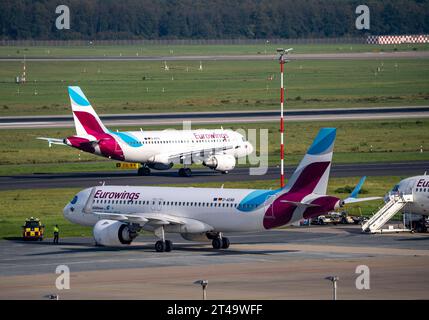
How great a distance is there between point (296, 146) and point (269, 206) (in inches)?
2696


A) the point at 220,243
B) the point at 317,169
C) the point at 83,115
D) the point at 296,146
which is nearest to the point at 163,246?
the point at 220,243

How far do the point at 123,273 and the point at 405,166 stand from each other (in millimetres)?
61105

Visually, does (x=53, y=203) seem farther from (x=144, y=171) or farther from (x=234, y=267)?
(x=234, y=267)

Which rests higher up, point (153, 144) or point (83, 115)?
point (83, 115)

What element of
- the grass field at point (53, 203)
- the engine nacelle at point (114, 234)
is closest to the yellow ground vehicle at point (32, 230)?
the grass field at point (53, 203)

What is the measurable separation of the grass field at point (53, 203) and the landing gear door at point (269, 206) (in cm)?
1993

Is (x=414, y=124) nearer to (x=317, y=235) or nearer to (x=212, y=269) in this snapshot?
(x=317, y=235)

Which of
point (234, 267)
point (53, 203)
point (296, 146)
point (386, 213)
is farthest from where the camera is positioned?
point (296, 146)

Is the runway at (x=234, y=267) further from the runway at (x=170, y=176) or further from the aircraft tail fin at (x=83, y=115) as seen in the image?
the aircraft tail fin at (x=83, y=115)

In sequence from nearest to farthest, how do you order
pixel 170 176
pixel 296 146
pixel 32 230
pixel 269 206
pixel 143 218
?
pixel 269 206 → pixel 143 218 → pixel 32 230 → pixel 170 176 → pixel 296 146

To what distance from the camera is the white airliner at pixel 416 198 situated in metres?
81.7

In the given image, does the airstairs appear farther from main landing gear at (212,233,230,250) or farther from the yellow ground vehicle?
the yellow ground vehicle

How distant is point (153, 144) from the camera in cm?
11931
